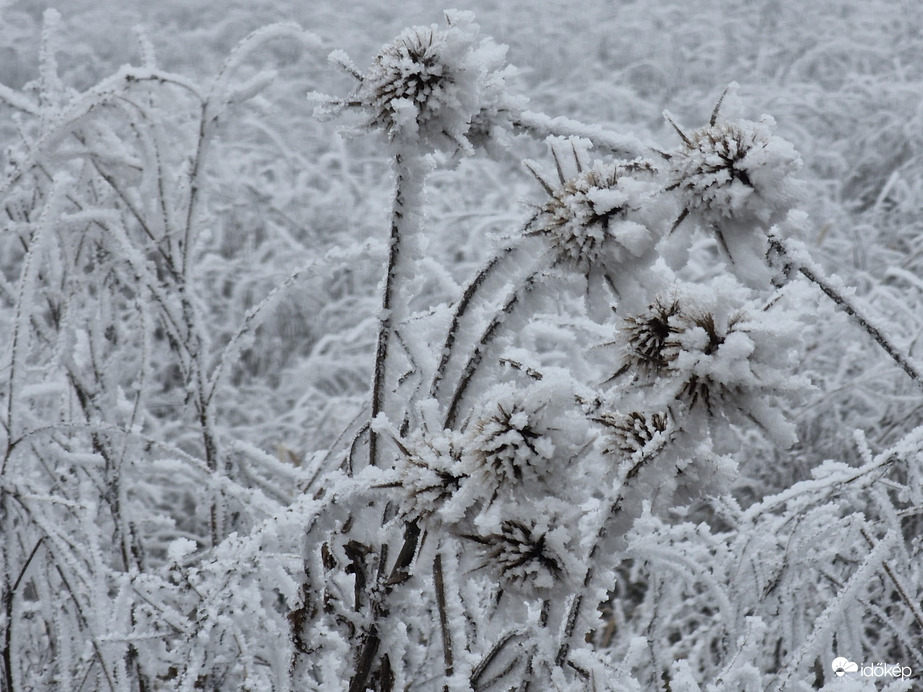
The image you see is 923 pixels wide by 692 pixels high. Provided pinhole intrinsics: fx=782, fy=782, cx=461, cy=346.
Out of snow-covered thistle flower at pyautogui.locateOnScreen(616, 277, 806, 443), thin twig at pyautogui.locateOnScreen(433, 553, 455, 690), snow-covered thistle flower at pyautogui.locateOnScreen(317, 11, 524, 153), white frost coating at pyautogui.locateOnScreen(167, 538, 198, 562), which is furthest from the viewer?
white frost coating at pyautogui.locateOnScreen(167, 538, 198, 562)

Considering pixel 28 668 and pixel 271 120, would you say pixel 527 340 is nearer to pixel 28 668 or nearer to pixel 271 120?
pixel 28 668

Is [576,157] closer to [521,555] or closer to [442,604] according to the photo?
[521,555]

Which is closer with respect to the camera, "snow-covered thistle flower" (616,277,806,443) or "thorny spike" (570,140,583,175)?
"snow-covered thistle flower" (616,277,806,443)

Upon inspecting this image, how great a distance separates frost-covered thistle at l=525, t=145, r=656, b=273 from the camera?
0.63m

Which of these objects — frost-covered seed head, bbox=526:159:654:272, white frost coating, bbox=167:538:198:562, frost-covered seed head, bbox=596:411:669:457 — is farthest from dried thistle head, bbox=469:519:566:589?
white frost coating, bbox=167:538:198:562

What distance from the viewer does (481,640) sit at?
1.03 m

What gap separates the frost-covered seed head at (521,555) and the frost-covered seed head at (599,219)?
0.23 metres

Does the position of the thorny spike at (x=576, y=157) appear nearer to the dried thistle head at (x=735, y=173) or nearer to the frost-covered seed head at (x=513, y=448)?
the dried thistle head at (x=735, y=173)

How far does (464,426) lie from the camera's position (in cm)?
82

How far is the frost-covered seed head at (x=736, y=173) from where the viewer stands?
60 centimetres

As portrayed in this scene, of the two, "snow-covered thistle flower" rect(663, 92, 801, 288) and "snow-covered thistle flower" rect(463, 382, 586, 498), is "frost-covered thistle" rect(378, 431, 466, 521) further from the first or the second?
"snow-covered thistle flower" rect(663, 92, 801, 288)

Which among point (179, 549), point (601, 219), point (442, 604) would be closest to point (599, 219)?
point (601, 219)

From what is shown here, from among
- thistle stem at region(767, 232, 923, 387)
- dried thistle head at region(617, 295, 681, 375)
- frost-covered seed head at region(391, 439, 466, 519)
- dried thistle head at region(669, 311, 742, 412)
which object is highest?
thistle stem at region(767, 232, 923, 387)

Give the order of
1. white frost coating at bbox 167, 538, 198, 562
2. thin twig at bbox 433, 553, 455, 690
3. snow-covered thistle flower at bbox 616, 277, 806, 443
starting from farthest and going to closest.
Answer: white frost coating at bbox 167, 538, 198, 562
thin twig at bbox 433, 553, 455, 690
snow-covered thistle flower at bbox 616, 277, 806, 443
